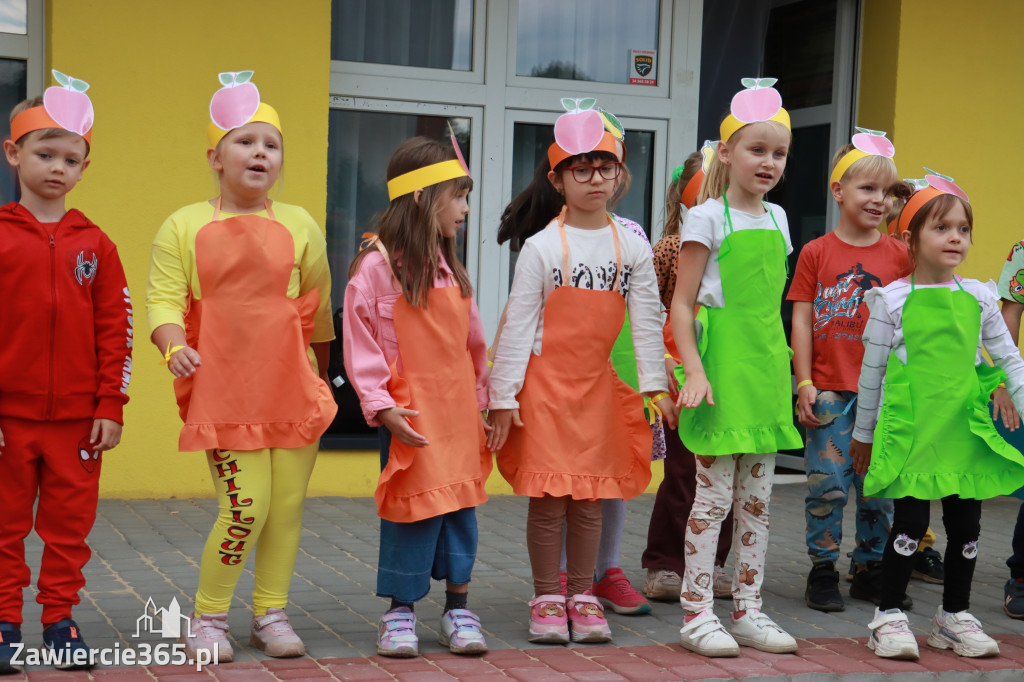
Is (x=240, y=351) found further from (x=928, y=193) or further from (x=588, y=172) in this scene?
(x=928, y=193)

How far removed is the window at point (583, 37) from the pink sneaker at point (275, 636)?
15.1ft

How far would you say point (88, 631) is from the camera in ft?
14.2

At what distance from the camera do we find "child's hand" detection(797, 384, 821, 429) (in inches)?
197

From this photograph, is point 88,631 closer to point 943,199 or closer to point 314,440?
point 314,440

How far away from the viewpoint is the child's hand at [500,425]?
436 centimetres

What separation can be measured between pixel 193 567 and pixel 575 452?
2078mm

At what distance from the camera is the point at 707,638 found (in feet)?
14.2

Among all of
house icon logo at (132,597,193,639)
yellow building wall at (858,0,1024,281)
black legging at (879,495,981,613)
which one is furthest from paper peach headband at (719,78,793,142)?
yellow building wall at (858,0,1024,281)

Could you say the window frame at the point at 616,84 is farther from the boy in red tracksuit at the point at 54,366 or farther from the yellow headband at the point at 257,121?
the boy in red tracksuit at the point at 54,366

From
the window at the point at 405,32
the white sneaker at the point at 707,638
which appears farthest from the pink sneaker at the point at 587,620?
the window at the point at 405,32

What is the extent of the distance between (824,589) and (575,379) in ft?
5.20

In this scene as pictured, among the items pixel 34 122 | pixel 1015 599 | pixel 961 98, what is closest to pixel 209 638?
pixel 34 122

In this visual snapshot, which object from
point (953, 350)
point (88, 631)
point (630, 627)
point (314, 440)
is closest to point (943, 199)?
point (953, 350)

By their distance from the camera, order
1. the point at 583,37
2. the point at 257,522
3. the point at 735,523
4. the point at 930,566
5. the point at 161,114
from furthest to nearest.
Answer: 1. the point at 583,37
2. the point at 161,114
3. the point at 930,566
4. the point at 735,523
5. the point at 257,522
